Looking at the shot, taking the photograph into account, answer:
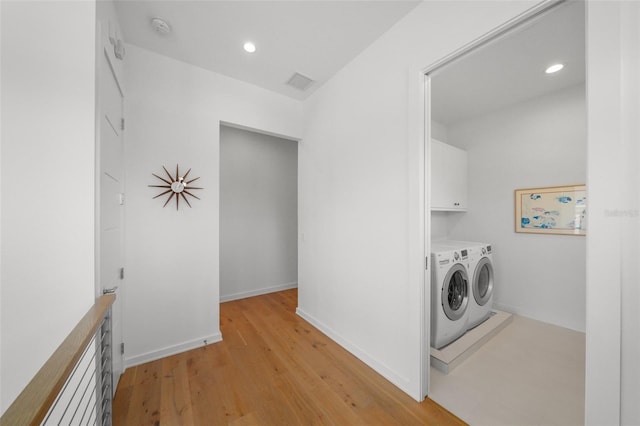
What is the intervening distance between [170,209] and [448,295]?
2.82 m

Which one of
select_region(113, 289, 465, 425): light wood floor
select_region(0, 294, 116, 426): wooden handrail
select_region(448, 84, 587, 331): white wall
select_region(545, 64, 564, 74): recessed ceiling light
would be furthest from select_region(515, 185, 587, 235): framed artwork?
select_region(0, 294, 116, 426): wooden handrail

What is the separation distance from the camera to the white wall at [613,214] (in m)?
0.89

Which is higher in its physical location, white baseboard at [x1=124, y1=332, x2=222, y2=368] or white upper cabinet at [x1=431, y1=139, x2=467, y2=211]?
white upper cabinet at [x1=431, y1=139, x2=467, y2=211]

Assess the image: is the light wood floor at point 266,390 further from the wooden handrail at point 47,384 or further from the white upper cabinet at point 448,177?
the white upper cabinet at point 448,177

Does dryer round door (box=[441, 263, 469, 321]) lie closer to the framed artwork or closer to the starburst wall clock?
the framed artwork

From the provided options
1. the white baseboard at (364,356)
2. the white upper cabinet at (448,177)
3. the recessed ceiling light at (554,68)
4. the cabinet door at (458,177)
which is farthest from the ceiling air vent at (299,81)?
the white baseboard at (364,356)

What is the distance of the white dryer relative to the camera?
2.58m

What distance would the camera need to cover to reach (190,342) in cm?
229

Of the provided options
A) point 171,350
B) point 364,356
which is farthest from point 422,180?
point 171,350

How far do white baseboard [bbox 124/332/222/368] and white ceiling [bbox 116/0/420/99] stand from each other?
2742 mm

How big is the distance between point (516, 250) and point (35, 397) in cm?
411

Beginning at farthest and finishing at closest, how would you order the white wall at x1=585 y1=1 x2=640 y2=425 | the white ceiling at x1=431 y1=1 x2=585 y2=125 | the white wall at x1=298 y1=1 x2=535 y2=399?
the white ceiling at x1=431 y1=1 x2=585 y2=125 < the white wall at x1=298 y1=1 x2=535 y2=399 < the white wall at x1=585 y1=1 x2=640 y2=425

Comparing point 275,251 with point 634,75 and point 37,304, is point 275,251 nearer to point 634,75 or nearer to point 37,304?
point 37,304

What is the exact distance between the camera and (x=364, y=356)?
2111mm
